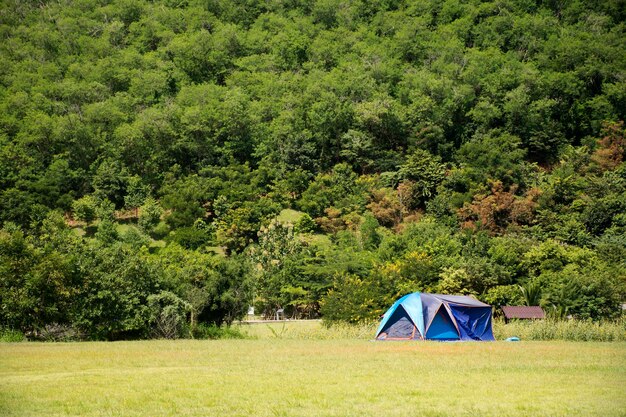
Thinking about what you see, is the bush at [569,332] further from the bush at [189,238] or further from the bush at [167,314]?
the bush at [189,238]

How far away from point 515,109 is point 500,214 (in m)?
→ 18.5

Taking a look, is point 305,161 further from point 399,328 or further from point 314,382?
point 314,382

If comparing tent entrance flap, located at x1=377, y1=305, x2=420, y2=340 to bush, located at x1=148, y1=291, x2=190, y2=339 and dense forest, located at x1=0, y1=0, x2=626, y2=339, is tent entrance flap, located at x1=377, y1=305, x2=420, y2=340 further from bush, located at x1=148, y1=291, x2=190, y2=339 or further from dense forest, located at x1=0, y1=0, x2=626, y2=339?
bush, located at x1=148, y1=291, x2=190, y2=339

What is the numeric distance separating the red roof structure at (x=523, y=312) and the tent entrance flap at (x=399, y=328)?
11.0 m

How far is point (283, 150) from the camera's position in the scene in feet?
228

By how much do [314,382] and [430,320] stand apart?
1401cm

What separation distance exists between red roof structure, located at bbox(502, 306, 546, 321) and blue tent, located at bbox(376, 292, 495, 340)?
8.88m

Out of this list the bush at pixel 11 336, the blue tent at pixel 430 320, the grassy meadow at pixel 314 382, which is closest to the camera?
the grassy meadow at pixel 314 382

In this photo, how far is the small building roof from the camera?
115 ft

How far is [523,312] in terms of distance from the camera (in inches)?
1410

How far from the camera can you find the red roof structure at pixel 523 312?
35.2m

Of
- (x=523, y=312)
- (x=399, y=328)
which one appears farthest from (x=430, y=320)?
(x=523, y=312)

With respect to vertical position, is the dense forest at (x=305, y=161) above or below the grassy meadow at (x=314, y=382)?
above

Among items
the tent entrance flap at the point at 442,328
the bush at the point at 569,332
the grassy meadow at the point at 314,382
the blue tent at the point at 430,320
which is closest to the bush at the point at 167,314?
the grassy meadow at the point at 314,382
